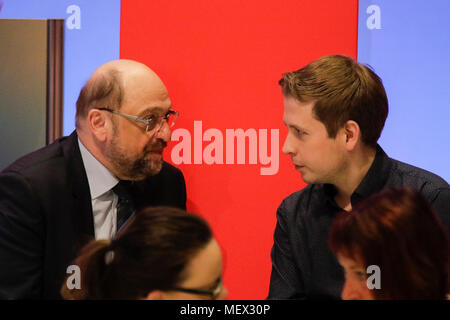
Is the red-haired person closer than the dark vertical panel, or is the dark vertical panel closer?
the red-haired person

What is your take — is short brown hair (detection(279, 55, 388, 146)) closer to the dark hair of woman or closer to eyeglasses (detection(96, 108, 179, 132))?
eyeglasses (detection(96, 108, 179, 132))

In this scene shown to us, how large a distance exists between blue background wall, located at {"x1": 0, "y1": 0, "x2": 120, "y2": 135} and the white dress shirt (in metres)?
0.30

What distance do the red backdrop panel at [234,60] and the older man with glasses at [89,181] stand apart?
0.49 feet

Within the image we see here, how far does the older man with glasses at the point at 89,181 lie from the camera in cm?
212

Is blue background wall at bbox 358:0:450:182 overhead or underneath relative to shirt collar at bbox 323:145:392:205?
overhead

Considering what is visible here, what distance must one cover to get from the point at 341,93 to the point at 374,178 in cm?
35

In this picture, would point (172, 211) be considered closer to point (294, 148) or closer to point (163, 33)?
point (294, 148)

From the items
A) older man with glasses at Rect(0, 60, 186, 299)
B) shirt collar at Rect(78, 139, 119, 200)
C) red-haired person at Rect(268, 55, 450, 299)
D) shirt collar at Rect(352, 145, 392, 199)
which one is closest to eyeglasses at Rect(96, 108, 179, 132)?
older man with glasses at Rect(0, 60, 186, 299)

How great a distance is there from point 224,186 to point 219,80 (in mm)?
468

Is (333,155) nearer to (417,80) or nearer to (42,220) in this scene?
(417,80)

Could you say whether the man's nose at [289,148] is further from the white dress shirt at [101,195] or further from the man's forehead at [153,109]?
the white dress shirt at [101,195]

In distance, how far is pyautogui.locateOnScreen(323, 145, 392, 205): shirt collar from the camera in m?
2.11

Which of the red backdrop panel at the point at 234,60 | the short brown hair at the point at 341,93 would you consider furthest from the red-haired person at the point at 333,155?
the red backdrop panel at the point at 234,60

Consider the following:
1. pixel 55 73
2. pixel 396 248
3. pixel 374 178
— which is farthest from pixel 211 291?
pixel 55 73
